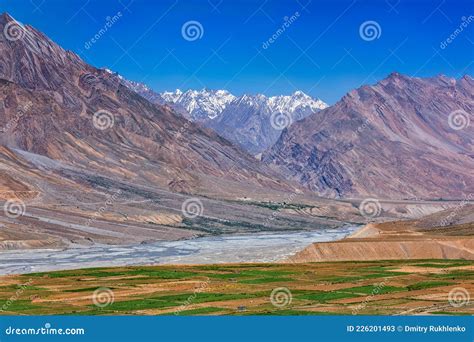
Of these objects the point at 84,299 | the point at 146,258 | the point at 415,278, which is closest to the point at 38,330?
the point at 84,299

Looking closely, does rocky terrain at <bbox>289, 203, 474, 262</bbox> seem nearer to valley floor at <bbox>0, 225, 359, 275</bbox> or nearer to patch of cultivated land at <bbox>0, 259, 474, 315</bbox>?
patch of cultivated land at <bbox>0, 259, 474, 315</bbox>

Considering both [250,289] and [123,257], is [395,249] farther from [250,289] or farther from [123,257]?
[123,257]

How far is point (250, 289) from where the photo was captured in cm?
9656

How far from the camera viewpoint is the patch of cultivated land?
7688cm

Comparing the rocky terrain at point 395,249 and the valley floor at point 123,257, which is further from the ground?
the valley floor at point 123,257

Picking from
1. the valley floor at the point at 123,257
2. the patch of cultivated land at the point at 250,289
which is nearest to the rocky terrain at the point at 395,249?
the patch of cultivated land at the point at 250,289

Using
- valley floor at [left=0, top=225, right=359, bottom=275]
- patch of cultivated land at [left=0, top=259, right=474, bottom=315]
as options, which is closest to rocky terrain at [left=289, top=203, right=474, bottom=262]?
patch of cultivated land at [left=0, top=259, right=474, bottom=315]

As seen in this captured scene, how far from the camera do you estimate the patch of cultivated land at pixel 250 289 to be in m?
76.9

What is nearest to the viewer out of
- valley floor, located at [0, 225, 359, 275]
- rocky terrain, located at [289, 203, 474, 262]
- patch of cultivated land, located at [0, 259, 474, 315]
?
patch of cultivated land, located at [0, 259, 474, 315]

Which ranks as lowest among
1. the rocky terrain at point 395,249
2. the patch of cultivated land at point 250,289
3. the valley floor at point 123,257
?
the patch of cultivated land at point 250,289

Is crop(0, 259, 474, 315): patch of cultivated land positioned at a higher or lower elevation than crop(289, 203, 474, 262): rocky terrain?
lower

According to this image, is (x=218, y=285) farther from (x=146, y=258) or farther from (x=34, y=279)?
(x=146, y=258)

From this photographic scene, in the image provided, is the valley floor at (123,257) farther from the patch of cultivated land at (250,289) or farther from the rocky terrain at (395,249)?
the patch of cultivated land at (250,289)

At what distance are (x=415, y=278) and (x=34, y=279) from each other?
47471 millimetres
